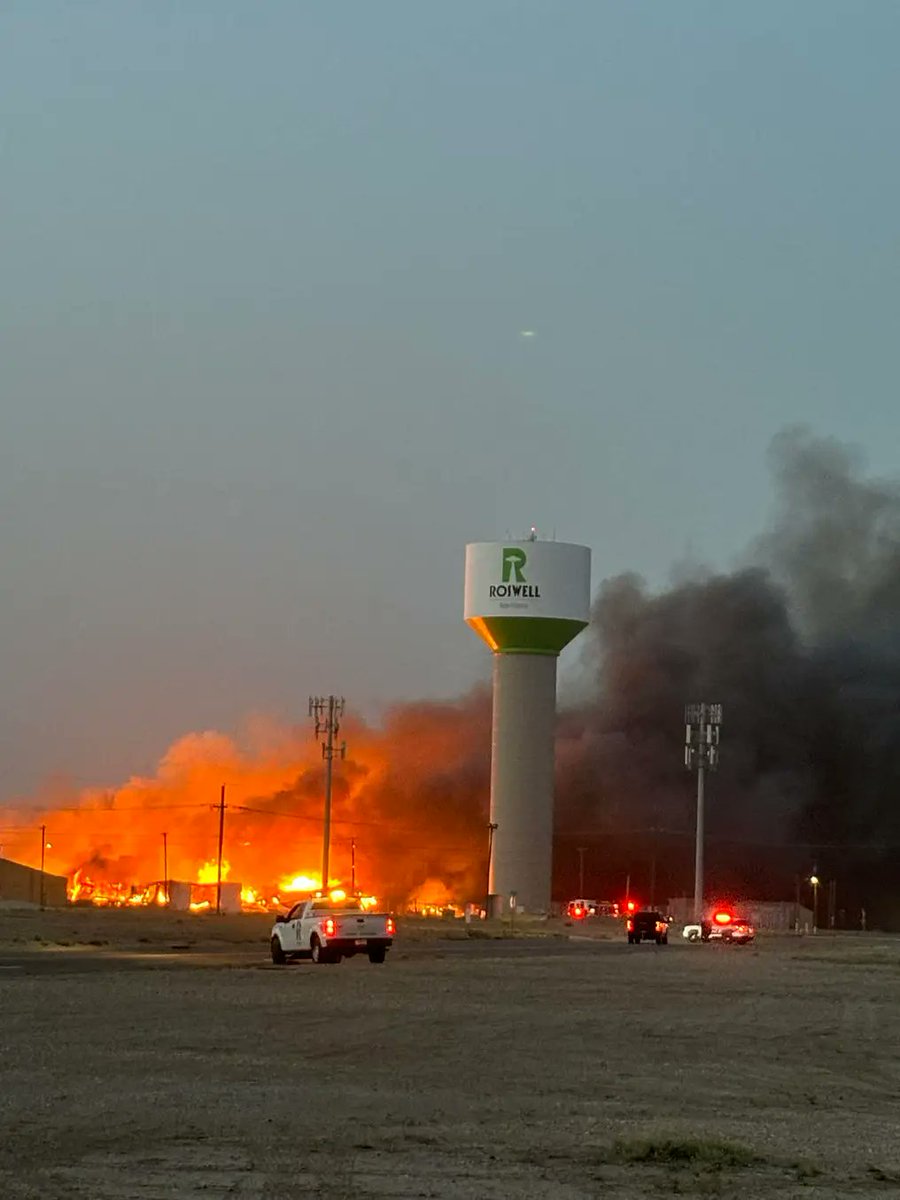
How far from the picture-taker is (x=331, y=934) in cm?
5175

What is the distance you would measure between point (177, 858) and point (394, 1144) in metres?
125

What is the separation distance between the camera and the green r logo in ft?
384

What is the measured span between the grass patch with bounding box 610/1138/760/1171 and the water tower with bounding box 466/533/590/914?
100333mm

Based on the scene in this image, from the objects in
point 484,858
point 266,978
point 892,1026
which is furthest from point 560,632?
point 892,1026

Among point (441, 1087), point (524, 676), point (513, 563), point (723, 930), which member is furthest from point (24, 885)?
point (441, 1087)

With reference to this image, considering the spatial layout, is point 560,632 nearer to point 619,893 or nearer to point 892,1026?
point 619,893

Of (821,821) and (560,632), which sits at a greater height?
(560,632)

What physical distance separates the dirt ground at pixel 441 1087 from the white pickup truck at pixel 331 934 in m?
7.65

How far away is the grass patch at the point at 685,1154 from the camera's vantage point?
51.1ft

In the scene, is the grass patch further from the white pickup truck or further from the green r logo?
the green r logo

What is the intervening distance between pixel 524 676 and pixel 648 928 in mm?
39311

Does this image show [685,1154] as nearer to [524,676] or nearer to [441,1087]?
[441,1087]

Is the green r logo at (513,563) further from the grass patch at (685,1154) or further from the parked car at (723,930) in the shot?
the grass patch at (685,1154)

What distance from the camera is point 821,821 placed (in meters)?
140
